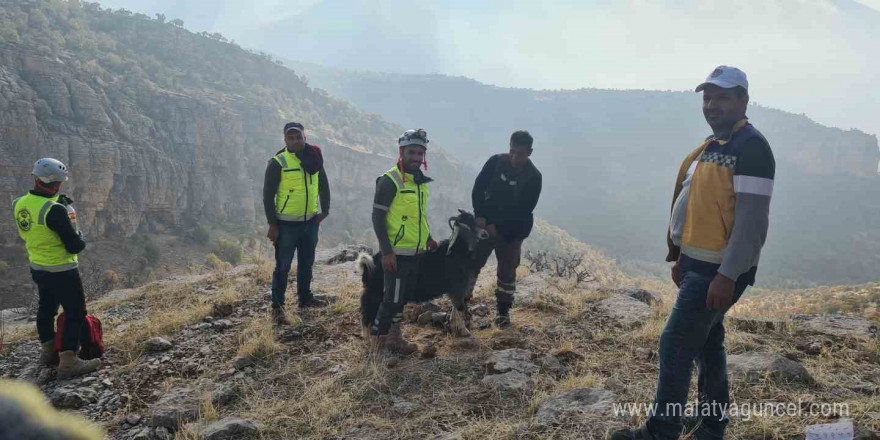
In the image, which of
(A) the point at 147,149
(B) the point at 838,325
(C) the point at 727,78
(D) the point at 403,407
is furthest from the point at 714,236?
(A) the point at 147,149

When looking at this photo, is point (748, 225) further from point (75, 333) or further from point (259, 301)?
point (259, 301)

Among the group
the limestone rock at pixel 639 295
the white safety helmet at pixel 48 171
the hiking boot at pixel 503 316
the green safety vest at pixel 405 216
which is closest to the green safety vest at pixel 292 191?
the green safety vest at pixel 405 216

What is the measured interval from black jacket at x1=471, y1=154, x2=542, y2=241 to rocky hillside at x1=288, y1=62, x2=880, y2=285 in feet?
135

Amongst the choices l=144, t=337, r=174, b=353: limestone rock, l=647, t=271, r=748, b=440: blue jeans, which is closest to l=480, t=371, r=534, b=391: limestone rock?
l=647, t=271, r=748, b=440: blue jeans

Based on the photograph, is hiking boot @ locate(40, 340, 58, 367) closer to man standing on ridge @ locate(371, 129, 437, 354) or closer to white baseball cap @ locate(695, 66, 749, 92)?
man standing on ridge @ locate(371, 129, 437, 354)

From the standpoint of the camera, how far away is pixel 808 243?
5544cm

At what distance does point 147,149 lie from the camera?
3150cm

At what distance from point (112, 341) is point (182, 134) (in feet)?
116

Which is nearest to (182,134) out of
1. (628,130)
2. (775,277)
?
(775,277)

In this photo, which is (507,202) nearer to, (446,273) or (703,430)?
(446,273)

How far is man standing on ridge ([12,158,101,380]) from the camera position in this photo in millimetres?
3816

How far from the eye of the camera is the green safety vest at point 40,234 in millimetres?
3807

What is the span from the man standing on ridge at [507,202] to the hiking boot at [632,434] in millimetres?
2386

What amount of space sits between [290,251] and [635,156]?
100 meters
